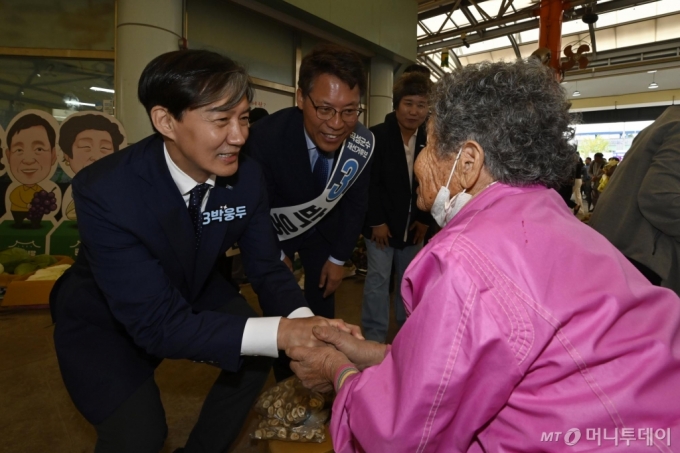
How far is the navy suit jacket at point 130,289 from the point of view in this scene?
1271mm

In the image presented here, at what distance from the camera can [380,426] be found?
79 centimetres

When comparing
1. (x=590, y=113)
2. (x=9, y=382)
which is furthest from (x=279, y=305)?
(x=590, y=113)

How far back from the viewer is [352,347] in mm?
1365

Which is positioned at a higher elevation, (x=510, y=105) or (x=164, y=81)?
(x=164, y=81)

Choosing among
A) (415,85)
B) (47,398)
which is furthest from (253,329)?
(415,85)

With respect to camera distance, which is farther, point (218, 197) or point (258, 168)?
point (258, 168)

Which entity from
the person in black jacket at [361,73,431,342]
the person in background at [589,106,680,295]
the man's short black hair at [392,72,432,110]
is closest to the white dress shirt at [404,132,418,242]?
the person in black jacket at [361,73,431,342]

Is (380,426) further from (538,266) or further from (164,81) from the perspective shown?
(164,81)

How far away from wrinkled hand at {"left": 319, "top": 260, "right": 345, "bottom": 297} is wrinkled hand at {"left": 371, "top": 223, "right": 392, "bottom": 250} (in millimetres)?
516

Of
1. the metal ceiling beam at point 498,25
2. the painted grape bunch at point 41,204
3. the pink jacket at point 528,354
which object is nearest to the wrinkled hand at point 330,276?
the pink jacket at point 528,354

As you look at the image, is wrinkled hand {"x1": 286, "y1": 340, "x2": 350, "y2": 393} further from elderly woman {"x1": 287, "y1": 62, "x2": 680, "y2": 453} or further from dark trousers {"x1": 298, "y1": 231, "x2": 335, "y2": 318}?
dark trousers {"x1": 298, "y1": 231, "x2": 335, "y2": 318}

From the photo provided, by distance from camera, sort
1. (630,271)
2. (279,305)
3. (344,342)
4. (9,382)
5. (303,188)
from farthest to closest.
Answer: (9,382), (303,188), (279,305), (344,342), (630,271)

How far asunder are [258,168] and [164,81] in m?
0.52

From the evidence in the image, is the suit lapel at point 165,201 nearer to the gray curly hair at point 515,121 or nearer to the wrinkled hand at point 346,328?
the wrinkled hand at point 346,328
